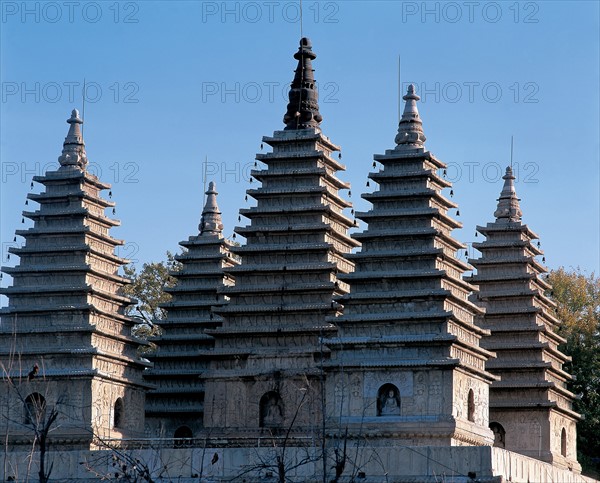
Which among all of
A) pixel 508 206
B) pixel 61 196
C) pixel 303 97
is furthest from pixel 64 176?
pixel 508 206

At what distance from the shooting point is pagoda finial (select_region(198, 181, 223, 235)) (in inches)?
3199

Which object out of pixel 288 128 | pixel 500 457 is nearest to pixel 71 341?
pixel 288 128

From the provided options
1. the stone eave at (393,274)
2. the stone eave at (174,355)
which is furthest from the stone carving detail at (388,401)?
the stone eave at (174,355)

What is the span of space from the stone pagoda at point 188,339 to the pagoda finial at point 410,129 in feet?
35.0

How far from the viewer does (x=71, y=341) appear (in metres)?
69.1

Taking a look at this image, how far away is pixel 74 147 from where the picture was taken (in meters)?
72.9

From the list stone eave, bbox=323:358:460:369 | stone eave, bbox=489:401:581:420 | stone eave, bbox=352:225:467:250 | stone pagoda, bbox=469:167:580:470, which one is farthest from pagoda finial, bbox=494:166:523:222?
stone eave, bbox=323:358:460:369

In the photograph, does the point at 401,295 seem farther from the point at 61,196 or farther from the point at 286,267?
the point at 61,196

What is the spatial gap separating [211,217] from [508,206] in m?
13.7

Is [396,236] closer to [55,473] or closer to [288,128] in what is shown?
[288,128]

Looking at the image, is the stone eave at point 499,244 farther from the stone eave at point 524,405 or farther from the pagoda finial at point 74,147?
the pagoda finial at point 74,147

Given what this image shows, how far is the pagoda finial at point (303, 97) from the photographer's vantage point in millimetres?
73500

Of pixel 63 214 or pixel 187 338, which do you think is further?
pixel 187 338

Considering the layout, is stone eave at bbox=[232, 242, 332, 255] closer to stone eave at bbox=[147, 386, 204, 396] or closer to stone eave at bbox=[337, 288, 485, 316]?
stone eave at bbox=[337, 288, 485, 316]
